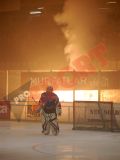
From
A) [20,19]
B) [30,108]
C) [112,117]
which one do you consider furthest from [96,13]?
[112,117]

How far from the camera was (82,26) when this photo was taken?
99.5 ft

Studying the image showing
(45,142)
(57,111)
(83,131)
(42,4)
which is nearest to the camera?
(45,142)

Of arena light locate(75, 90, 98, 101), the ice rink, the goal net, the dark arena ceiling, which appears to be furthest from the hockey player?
the dark arena ceiling

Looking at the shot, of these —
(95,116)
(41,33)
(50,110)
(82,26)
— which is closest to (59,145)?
(50,110)

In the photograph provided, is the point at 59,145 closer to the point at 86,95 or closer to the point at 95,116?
the point at 95,116

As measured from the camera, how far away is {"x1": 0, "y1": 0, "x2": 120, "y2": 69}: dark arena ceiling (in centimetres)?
2995

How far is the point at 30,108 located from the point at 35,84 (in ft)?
4.78

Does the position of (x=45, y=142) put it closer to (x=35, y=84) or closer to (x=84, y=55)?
(x=35, y=84)

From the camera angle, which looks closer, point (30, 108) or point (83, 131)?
point (83, 131)

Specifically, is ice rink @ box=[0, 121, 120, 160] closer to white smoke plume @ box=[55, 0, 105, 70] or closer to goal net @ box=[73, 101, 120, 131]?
goal net @ box=[73, 101, 120, 131]

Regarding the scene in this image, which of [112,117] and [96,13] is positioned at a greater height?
[96,13]

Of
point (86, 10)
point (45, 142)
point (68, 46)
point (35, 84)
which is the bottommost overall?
point (45, 142)

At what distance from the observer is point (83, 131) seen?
21125mm

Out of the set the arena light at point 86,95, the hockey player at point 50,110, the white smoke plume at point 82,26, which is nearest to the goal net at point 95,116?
the hockey player at point 50,110
